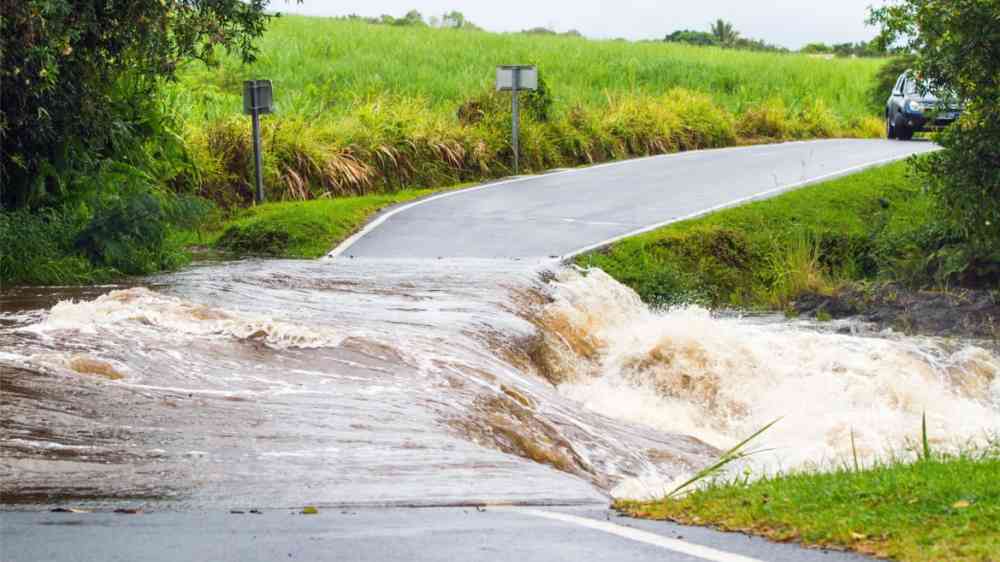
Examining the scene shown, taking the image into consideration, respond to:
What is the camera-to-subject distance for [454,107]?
30688mm

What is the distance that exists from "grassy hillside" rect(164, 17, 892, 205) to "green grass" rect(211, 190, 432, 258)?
2.04 m

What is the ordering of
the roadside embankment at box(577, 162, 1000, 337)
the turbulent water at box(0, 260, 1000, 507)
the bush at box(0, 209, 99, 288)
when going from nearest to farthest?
the turbulent water at box(0, 260, 1000, 507) < the bush at box(0, 209, 99, 288) < the roadside embankment at box(577, 162, 1000, 337)

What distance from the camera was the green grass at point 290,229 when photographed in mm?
19781

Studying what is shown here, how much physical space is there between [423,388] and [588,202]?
13.1 m

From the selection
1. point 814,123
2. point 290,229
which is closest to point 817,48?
point 814,123

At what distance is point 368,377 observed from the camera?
11406mm

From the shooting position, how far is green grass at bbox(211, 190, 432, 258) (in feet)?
64.9

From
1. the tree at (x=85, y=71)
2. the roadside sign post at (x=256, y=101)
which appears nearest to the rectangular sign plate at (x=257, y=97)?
the roadside sign post at (x=256, y=101)

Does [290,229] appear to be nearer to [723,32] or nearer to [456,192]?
[456,192]

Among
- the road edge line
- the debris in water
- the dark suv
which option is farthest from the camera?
the dark suv

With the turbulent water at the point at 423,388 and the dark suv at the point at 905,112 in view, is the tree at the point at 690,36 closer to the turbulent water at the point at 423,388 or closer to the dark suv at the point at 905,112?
the dark suv at the point at 905,112

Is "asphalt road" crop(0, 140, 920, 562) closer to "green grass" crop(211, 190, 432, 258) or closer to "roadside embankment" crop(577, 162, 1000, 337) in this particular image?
"roadside embankment" crop(577, 162, 1000, 337)

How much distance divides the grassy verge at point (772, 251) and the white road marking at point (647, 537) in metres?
A: 11.0

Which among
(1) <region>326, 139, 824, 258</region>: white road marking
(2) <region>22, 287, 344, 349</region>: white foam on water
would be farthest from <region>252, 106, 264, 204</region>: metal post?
(2) <region>22, 287, 344, 349</region>: white foam on water
